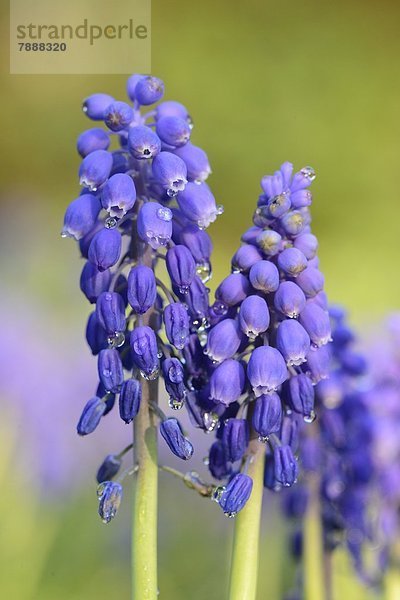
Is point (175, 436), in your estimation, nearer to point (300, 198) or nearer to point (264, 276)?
point (264, 276)

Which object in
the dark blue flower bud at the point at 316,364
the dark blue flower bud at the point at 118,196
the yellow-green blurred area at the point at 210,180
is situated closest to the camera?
the dark blue flower bud at the point at 118,196

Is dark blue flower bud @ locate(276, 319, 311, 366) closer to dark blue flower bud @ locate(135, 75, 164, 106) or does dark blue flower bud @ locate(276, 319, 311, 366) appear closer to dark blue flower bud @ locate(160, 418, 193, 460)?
dark blue flower bud @ locate(160, 418, 193, 460)

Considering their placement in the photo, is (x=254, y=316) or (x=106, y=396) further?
(x=106, y=396)

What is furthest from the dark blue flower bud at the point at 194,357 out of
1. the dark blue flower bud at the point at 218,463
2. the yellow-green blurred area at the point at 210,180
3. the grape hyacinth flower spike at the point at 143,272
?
the yellow-green blurred area at the point at 210,180

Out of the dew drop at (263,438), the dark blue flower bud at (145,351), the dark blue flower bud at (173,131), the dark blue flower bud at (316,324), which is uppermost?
the dark blue flower bud at (173,131)

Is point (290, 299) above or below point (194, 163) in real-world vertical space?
below

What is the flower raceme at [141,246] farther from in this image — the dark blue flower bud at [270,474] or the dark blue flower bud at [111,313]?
the dark blue flower bud at [270,474]

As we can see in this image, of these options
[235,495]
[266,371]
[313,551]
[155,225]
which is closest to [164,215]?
[155,225]
